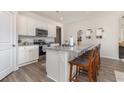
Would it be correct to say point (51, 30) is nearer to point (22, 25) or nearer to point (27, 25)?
point (27, 25)

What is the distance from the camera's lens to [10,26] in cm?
268

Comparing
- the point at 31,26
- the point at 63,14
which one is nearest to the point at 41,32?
the point at 31,26

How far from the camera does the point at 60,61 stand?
204 centimetres

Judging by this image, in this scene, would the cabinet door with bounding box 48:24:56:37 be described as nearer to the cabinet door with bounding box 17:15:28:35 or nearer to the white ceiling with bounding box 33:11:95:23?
the white ceiling with bounding box 33:11:95:23

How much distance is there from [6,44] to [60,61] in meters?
1.65

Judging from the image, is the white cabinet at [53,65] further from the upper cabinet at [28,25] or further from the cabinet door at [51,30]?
the cabinet door at [51,30]

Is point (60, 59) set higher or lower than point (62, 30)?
lower

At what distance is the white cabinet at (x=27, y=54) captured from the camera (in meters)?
3.34

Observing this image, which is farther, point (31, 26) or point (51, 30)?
point (51, 30)

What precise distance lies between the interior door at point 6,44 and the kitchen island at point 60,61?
1209mm

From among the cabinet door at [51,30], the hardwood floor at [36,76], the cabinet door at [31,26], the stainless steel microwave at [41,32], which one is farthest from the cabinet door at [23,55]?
the cabinet door at [51,30]
